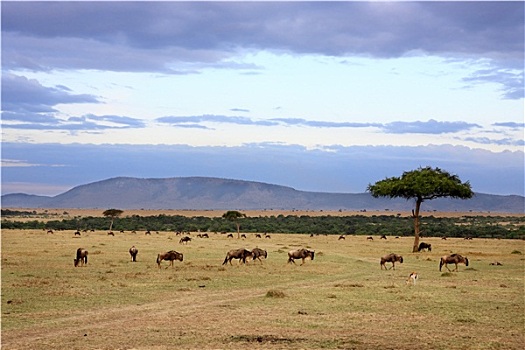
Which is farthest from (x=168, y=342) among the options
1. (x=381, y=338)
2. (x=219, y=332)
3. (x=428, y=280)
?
(x=428, y=280)

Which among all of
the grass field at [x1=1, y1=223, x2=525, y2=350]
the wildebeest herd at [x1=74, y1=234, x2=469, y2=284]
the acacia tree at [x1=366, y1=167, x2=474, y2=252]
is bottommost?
the grass field at [x1=1, y1=223, x2=525, y2=350]

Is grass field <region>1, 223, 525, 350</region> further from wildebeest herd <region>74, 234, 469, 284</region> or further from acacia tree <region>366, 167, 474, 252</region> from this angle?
acacia tree <region>366, 167, 474, 252</region>

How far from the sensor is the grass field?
1538cm

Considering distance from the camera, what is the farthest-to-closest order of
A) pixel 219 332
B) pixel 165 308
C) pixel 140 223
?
pixel 140 223
pixel 165 308
pixel 219 332

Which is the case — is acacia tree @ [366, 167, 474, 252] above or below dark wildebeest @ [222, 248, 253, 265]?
above

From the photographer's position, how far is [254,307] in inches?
809

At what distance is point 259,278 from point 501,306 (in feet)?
37.2

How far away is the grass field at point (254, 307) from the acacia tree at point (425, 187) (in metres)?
17.3

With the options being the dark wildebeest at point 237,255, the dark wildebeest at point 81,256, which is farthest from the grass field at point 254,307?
the dark wildebeest at point 237,255

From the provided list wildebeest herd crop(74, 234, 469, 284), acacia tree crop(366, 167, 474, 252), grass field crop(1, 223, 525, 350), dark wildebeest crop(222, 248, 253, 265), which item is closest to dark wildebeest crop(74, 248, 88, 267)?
wildebeest herd crop(74, 234, 469, 284)

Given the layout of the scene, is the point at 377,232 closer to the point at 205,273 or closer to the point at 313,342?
the point at 205,273

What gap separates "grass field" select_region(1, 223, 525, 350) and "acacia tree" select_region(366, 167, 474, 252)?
56.7 ft

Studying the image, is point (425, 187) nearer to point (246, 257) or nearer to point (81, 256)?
point (246, 257)

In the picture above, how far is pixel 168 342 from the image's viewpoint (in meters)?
15.0
